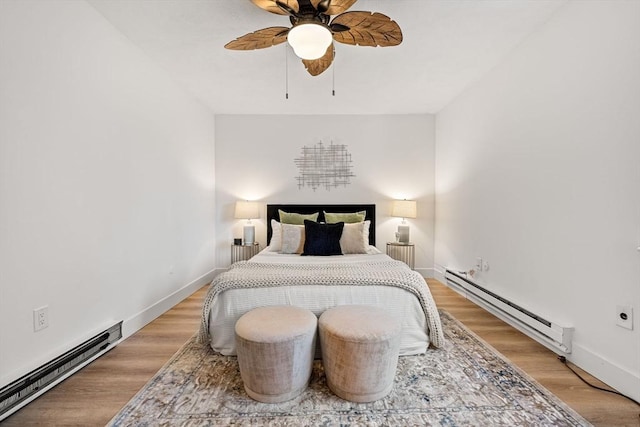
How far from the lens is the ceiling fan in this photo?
Result: 1.74 metres

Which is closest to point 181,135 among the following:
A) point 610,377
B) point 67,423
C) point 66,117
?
point 66,117

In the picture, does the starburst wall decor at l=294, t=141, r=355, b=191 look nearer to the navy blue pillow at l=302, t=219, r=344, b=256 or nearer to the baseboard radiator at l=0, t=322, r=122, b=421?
the navy blue pillow at l=302, t=219, r=344, b=256

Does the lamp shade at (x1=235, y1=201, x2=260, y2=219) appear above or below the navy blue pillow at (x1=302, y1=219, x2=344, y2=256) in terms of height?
above

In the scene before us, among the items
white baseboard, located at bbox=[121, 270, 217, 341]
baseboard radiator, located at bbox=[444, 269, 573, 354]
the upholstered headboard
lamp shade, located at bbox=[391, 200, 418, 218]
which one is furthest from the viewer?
the upholstered headboard

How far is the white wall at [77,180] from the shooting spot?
1.64 m

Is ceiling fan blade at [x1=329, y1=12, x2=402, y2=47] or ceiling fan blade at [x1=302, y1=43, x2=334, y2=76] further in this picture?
ceiling fan blade at [x1=302, y1=43, x2=334, y2=76]

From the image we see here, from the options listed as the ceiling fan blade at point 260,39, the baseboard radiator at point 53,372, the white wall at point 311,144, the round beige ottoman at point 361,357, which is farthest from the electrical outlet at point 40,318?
the white wall at point 311,144

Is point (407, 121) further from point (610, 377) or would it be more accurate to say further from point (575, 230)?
point (610, 377)

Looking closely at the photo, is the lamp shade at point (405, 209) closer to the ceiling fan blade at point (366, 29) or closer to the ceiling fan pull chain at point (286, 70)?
the ceiling fan pull chain at point (286, 70)

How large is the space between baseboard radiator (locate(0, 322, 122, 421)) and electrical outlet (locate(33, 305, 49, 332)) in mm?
210

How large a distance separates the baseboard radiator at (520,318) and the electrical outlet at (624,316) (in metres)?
0.36

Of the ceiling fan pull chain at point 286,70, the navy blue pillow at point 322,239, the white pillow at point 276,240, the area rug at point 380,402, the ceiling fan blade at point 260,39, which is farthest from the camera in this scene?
the white pillow at point 276,240

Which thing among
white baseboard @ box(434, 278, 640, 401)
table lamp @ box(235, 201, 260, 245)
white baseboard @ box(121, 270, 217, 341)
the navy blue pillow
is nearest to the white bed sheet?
white baseboard @ box(121, 270, 217, 341)

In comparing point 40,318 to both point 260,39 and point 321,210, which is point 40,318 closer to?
point 260,39
